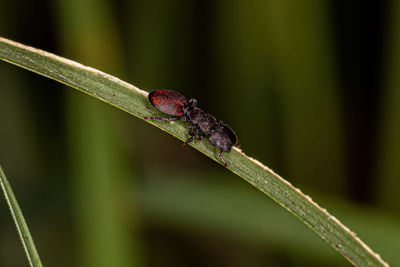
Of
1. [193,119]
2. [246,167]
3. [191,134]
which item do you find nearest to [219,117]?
[193,119]

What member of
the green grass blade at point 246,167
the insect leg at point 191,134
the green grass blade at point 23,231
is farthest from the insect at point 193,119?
the green grass blade at point 23,231

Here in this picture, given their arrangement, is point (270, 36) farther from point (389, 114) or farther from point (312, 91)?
point (389, 114)

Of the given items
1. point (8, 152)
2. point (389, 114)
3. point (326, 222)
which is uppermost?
point (389, 114)

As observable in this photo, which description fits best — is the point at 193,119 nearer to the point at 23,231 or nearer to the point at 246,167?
the point at 246,167

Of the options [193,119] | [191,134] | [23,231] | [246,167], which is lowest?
[23,231]

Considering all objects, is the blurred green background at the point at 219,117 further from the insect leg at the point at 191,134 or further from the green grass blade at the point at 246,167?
the green grass blade at the point at 246,167

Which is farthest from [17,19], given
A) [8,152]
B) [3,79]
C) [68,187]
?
[68,187]

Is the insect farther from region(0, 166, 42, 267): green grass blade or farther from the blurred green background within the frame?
region(0, 166, 42, 267): green grass blade
